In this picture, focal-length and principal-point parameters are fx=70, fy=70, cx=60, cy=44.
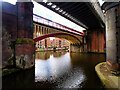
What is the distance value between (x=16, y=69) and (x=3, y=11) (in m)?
6.36

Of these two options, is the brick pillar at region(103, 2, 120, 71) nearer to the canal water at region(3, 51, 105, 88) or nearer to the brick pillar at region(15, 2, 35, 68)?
the canal water at region(3, 51, 105, 88)

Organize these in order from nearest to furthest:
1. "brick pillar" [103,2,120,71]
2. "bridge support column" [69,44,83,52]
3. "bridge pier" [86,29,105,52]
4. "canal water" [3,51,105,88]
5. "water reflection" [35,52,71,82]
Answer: "canal water" [3,51,105,88] < "brick pillar" [103,2,120,71] < "water reflection" [35,52,71,82] < "bridge pier" [86,29,105,52] < "bridge support column" [69,44,83,52]

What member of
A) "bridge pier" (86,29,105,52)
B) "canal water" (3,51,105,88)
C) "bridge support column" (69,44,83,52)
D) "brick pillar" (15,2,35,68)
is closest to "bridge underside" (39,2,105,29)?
"brick pillar" (15,2,35,68)

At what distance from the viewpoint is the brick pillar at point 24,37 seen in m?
8.14

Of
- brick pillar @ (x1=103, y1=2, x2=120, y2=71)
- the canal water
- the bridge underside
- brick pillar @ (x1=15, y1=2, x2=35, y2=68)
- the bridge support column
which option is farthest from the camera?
the bridge support column

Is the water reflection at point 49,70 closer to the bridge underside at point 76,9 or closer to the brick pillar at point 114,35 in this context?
the brick pillar at point 114,35

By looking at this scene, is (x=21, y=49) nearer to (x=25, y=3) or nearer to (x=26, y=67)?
(x=26, y=67)

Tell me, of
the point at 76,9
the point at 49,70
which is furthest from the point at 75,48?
the point at 49,70

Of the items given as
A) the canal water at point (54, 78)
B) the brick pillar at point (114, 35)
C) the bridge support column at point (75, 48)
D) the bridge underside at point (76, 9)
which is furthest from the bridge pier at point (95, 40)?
the brick pillar at point (114, 35)

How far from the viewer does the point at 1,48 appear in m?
7.28

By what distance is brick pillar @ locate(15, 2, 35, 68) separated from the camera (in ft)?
26.7

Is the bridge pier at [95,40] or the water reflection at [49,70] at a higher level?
the bridge pier at [95,40]

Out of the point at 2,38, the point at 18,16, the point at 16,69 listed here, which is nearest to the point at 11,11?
the point at 18,16

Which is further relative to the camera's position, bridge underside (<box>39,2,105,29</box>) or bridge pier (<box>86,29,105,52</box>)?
bridge pier (<box>86,29,105,52</box>)
